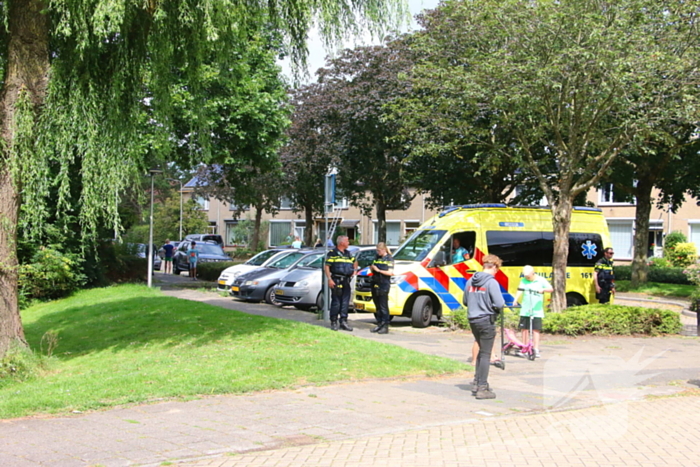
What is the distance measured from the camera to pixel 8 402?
24.7ft

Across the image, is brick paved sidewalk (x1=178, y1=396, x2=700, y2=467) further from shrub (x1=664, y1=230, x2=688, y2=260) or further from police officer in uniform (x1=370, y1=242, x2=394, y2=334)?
shrub (x1=664, y1=230, x2=688, y2=260)

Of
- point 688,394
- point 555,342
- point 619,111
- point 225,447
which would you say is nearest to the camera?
point 225,447

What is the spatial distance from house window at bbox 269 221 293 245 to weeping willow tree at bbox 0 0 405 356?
4938 cm

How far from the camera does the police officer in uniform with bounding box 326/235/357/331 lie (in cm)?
1350

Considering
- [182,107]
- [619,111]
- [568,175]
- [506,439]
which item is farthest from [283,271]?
[506,439]

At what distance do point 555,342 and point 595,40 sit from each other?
6.02 meters

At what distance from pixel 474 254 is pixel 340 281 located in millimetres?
3653

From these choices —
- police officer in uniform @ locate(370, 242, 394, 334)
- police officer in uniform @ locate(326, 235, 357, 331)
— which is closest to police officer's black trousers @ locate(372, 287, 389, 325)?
police officer in uniform @ locate(370, 242, 394, 334)

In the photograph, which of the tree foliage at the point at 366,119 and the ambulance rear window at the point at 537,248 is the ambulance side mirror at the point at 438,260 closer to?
the ambulance rear window at the point at 537,248

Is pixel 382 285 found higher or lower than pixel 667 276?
higher

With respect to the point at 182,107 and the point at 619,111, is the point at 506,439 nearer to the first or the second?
the point at 619,111

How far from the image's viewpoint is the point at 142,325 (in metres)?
13.8

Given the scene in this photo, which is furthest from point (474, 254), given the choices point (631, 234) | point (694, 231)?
point (631, 234)

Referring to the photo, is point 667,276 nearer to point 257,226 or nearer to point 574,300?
point 574,300
